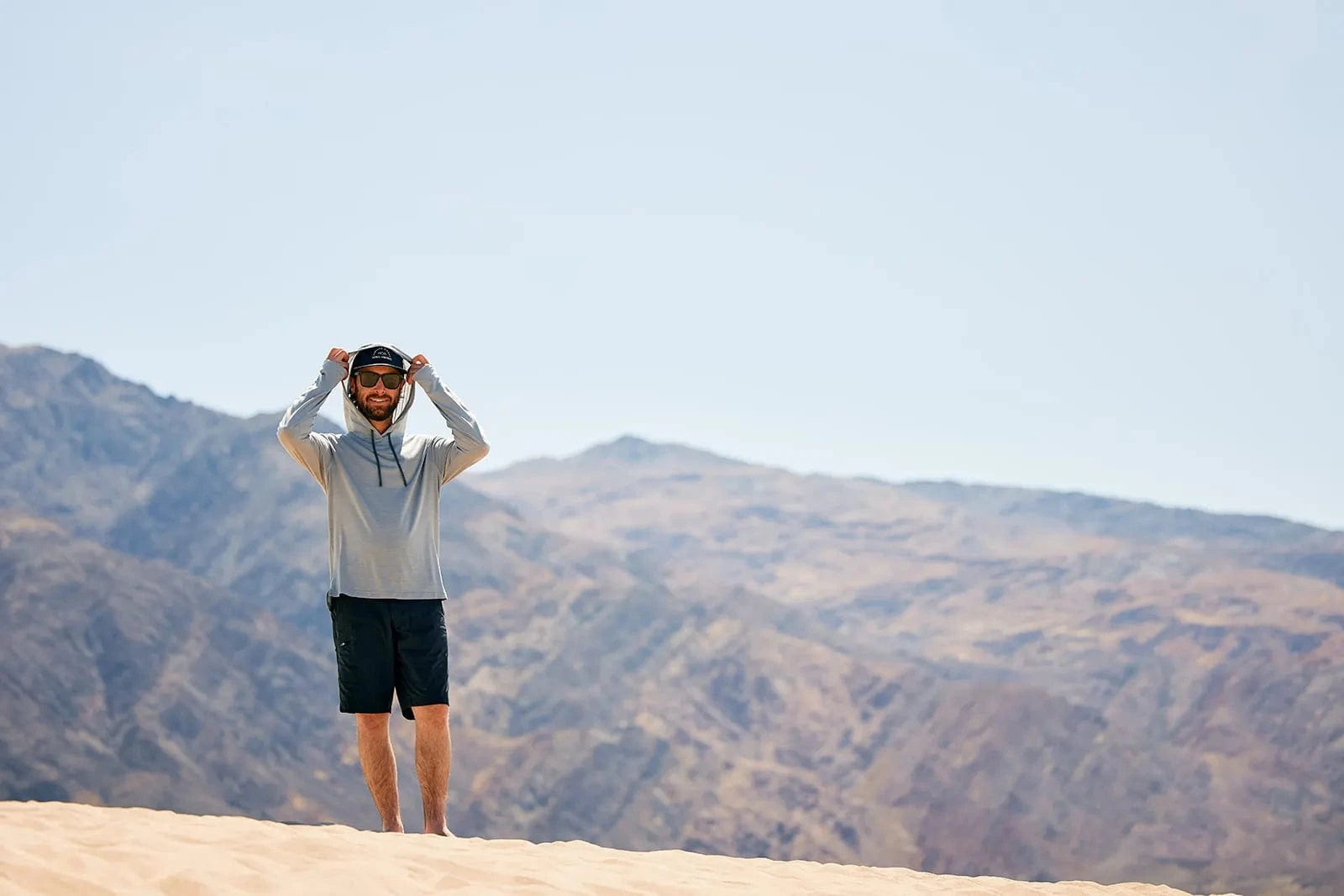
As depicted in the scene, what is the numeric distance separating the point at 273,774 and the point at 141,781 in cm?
290

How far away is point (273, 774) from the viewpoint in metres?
28.0

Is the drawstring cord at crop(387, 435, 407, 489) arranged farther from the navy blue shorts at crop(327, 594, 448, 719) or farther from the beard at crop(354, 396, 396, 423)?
the navy blue shorts at crop(327, 594, 448, 719)

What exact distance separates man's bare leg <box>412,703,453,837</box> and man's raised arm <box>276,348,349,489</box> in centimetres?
92

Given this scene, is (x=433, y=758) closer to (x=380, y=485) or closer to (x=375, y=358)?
(x=380, y=485)

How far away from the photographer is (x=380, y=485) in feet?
16.9

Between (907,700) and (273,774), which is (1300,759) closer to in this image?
(907,700)

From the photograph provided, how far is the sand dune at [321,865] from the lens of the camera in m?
3.90

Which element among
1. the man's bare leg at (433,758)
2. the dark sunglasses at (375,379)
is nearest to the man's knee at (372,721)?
the man's bare leg at (433,758)

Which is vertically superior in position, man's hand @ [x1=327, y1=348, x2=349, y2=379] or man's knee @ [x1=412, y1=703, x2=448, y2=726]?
man's hand @ [x1=327, y1=348, x2=349, y2=379]

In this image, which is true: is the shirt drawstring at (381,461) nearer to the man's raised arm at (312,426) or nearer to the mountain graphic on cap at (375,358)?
the man's raised arm at (312,426)

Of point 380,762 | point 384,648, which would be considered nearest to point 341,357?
point 384,648

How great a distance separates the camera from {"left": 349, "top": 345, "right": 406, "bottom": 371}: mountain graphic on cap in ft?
17.3

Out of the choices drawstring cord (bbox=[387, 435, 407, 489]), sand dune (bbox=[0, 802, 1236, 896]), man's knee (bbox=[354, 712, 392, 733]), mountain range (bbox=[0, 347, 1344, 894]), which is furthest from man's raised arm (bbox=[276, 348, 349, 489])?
mountain range (bbox=[0, 347, 1344, 894])

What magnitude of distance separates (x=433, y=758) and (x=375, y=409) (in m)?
1.30
